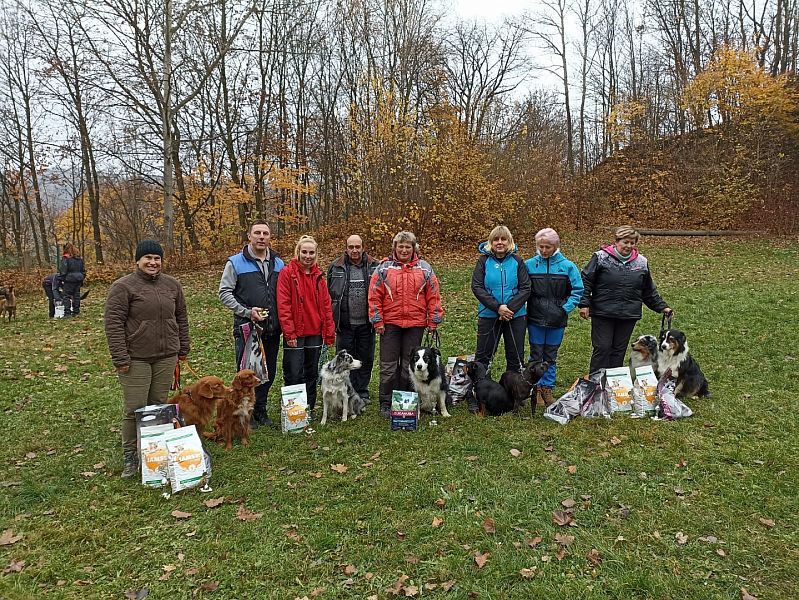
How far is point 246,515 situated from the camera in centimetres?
365

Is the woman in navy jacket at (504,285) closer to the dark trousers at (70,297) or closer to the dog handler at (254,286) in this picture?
the dog handler at (254,286)

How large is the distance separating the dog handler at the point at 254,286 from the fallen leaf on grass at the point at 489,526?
2.73 meters

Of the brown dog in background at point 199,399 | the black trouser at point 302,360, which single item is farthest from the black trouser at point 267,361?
the brown dog in background at point 199,399

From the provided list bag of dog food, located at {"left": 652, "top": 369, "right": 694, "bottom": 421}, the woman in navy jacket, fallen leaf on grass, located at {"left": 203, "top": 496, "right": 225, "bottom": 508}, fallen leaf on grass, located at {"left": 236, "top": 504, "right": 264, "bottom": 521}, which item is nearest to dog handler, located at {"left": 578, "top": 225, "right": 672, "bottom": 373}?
bag of dog food, located at {"left": 652, "top": 369, "right": 694, "bottom": 421}

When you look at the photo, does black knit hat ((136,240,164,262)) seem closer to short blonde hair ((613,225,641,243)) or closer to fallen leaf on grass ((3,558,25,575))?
fallen leaf on grass ((3,558,25,575))

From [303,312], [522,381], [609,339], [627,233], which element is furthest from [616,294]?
[303,312]

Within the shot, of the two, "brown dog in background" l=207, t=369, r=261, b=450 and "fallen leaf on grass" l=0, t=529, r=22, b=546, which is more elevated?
"brown dog in background" l=207, t=369, r=261, b=450

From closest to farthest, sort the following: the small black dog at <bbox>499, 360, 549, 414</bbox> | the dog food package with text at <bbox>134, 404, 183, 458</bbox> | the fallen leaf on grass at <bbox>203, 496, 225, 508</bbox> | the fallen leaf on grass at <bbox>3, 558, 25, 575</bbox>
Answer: the fallen leaf on grass at <bbox>3, 558, 25, 575</bbox> → the fallen leaf on grass at <bbox>203, 496, 225, 508</bbox> → the dog food package with text at <bbox>134, 404, 183, 458</bbox> → the small black dog at <bbox>499, 360, 549, 414</bbox>

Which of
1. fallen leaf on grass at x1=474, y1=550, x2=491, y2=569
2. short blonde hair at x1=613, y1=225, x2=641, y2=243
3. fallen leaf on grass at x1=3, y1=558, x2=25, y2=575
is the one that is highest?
short blonde hair at x1=613, y1=225, x2=641, y2=243

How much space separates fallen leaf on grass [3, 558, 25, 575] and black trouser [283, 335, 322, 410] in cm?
261

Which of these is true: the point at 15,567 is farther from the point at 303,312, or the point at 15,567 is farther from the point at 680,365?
the point at 680,365

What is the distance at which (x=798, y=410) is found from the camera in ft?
16.6

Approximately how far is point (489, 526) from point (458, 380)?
2.76m

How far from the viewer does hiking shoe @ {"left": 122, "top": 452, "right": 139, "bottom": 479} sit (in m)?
4.25
